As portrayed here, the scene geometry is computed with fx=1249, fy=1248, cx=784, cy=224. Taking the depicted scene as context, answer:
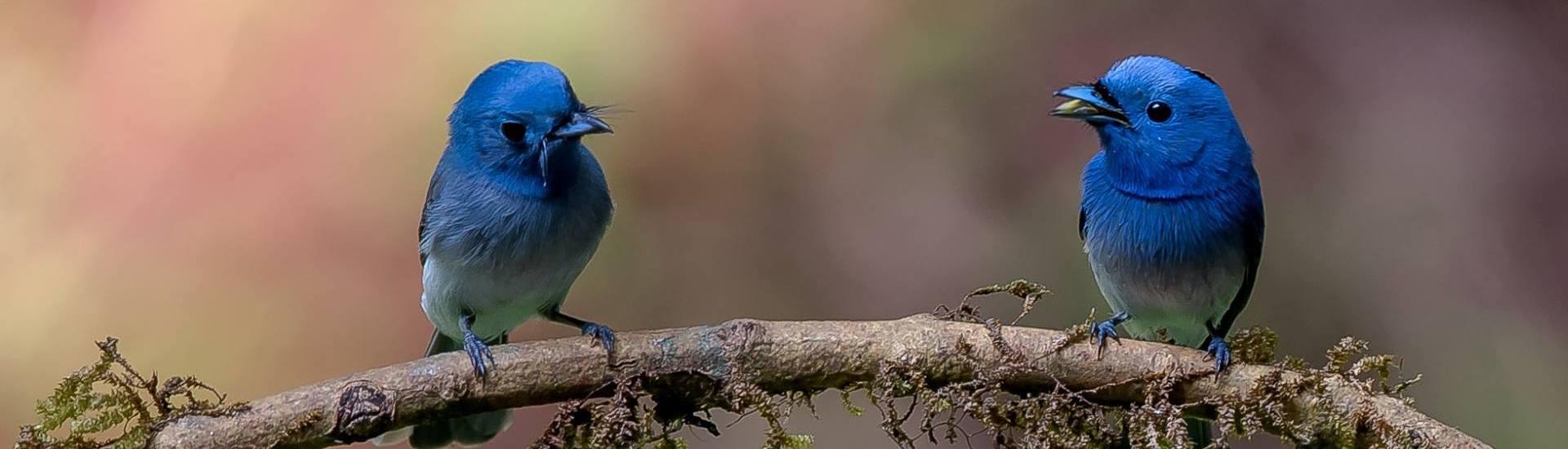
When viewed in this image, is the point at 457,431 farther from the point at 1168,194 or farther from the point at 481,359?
the point at 1168,194

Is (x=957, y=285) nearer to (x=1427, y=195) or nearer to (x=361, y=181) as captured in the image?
(x=1427, y=195)

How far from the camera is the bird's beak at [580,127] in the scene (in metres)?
2.38

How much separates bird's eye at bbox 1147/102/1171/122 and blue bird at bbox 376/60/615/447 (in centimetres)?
112

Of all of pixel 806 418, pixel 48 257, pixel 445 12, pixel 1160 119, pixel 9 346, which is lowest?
pixel 806 418

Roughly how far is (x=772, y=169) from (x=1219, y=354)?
1.46 metres

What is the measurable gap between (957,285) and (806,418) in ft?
1.87

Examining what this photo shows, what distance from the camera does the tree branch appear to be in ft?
7.39

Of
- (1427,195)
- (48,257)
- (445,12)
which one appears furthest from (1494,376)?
(48,257)

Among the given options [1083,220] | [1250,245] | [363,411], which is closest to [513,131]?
[363,411]

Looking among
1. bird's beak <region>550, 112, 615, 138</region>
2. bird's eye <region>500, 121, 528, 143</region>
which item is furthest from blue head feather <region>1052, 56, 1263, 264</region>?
bird's eye <region>500, 121, 528, 143</region>

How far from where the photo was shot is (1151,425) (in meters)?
2.31

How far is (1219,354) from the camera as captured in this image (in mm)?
2459

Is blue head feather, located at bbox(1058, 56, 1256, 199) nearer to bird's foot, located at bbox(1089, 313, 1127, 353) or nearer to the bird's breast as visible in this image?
the bird's breast

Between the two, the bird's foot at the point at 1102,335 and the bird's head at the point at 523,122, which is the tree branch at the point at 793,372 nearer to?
the bird's foot at the point at 1102,335
